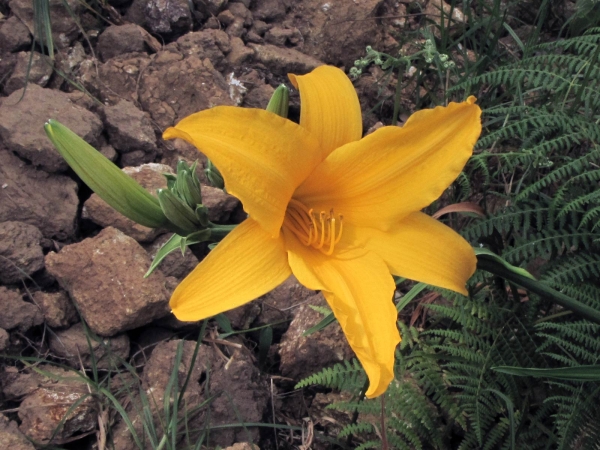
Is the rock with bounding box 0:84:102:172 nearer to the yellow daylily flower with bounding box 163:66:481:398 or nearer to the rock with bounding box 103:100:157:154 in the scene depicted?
the rock with bounding box 103:100:157:154

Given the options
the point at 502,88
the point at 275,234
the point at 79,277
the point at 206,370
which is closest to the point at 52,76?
the point at 79,277

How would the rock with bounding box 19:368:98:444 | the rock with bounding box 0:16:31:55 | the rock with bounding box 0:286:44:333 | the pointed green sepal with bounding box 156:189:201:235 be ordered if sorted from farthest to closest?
the rock with bounding box 0:16:31:55
the rock with bounding box 0:286:44:333
the rock with bounding box 19:368:98:444
the pointed green sepal with bounding box 156:189:201:235

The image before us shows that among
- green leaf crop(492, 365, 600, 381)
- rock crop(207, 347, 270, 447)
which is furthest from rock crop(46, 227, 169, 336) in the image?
green leaf crop(492, 365, 600, 381)

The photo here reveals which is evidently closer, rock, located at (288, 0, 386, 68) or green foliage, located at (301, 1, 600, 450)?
green foliage, located at (301, 1, 600, 450)

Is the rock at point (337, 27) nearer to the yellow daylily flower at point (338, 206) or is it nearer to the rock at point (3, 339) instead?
the yellow daylily flower at point (338, 206)

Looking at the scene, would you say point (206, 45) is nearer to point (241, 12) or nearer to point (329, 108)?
point (241, 12)

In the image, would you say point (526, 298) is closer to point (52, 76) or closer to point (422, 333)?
point (422, 333)
